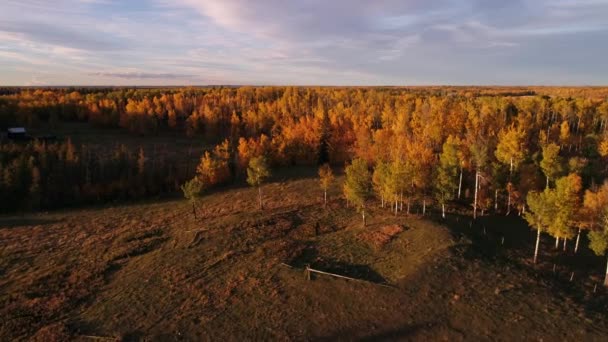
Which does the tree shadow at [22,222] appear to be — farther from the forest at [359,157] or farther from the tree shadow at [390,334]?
the tree shadow at [390,334]

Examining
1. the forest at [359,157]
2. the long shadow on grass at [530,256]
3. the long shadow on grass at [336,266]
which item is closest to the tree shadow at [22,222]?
the forest at [359,157]

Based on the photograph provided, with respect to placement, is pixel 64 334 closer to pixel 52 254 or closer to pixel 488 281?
pixel 52 254

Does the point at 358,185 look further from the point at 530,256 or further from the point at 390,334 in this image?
the point at 390,334

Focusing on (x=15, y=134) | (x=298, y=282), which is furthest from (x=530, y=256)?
(x=15, y=134)

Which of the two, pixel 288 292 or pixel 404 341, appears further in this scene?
pixel 288 292

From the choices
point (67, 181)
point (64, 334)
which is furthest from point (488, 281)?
point (67, 181)
